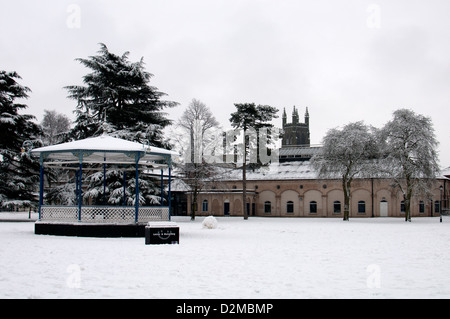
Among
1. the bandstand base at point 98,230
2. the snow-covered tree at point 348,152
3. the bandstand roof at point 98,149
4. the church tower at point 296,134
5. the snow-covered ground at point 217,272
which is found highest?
the church tower at point 296,134

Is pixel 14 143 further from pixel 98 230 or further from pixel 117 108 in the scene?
pixel 98 230

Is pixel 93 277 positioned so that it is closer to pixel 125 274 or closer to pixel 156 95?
pixel 125 274

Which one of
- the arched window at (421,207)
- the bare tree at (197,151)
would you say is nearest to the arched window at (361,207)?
the arched window at (421,207)

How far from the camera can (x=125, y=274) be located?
35.1 feet

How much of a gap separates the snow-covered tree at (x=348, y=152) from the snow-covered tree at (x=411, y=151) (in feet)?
5.03

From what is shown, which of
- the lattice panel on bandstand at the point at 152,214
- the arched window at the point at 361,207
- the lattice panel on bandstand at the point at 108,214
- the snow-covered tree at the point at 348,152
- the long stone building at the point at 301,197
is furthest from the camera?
the arched window at the point at 361,207

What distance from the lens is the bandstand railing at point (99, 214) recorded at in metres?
22.0

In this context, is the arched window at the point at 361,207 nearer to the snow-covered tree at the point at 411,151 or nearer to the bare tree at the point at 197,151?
the snow-covered tree at the point at 411,151

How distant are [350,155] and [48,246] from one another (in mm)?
36135

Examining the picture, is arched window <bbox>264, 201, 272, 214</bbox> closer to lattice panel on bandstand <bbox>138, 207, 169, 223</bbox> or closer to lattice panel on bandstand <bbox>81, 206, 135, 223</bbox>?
lattice panel on bandstand <bbox>138, 207, 169, 223</bbox>

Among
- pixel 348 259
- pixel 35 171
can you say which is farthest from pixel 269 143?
pixel 348 259

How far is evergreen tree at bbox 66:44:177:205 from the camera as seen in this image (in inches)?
1431

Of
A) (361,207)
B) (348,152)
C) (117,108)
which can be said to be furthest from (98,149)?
(361,207)

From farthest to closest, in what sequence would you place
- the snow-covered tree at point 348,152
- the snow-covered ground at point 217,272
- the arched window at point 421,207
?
1. the arched window at point 421,207
2. the snow-covered tree at point 348,152
3. the snow-covered ground at point 217,272
